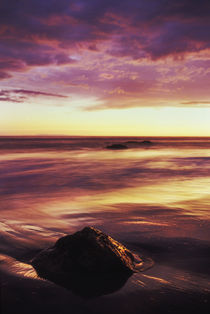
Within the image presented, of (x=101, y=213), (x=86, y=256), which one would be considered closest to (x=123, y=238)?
(x=86, y=256)

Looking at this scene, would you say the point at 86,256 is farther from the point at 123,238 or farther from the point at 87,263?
the point at 123,238

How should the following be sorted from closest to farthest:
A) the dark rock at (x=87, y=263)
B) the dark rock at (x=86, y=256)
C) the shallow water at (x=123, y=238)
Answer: the shallow water at (x=123, y=238), the dark rock at (x=87, y=263), the dark rock at (x=86, y=256)

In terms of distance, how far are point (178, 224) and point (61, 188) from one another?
22.0 feet

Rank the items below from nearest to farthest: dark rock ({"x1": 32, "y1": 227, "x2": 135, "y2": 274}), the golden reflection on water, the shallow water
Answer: the shallow water < dark rock ({"x1": 32, "y1": 227, "x2": 135, "y2": 274}) < the golden reflection on water

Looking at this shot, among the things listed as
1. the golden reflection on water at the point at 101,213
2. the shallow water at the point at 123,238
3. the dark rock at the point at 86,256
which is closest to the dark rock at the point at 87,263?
the dark rock at the point at 86,256

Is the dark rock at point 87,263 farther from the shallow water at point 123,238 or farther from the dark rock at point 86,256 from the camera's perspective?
the shallow water at point 123,238

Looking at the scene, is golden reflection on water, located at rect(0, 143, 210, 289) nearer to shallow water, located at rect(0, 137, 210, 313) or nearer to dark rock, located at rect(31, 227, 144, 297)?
shallow water, located at rect(0, 137, 210, 313)

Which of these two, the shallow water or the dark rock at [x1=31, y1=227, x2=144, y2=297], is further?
→ the dark rock at [x1=31, y1=227, x2=144, y2=297]

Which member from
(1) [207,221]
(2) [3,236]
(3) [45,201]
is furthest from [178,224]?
(3) [45,201]

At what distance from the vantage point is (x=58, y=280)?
3.38 meters

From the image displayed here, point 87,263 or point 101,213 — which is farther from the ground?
point 87,263

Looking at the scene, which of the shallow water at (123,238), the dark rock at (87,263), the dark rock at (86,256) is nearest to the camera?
the shallow water at (123,238)

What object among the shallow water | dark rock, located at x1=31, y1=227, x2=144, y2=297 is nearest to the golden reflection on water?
the shallow water

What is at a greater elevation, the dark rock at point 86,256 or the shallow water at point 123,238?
the dark rock at point 86,256
